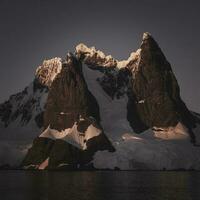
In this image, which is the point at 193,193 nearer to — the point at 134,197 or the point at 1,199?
the point at 134,197

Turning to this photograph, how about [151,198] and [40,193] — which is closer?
[151,198]

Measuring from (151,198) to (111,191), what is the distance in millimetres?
22034

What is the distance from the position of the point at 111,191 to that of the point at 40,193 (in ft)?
66.7

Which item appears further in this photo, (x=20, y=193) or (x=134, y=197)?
(x=20, y=193)

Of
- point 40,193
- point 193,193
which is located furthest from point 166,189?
point 40,193

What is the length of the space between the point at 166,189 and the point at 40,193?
36348mm

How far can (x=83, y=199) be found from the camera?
427ft

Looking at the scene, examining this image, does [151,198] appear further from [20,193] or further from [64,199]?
[20,193]

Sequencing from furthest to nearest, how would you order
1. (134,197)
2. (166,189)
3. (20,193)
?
(166,189) → (20,193) → (134,197)

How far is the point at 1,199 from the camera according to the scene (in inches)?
5027

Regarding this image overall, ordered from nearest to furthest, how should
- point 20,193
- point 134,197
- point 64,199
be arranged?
point 64,199 → point 134,197 → point 20,193

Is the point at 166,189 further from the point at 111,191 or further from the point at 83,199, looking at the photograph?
the point at 83,199

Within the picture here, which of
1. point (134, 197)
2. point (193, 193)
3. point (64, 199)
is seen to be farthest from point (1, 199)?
point (193, 193)

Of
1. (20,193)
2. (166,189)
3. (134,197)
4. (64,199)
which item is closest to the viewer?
(64,199)
